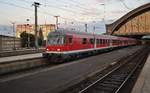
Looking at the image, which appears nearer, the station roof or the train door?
the train door

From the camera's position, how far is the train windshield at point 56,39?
2458 cm

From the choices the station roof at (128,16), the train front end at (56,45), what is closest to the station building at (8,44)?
the train front end at (56,45)

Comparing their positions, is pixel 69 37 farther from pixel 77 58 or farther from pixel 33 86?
pixel 33 86

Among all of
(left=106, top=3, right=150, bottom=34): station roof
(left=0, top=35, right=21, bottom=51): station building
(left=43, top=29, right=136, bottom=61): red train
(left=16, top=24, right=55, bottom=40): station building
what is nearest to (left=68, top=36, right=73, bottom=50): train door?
(left=43, top=29, right=136, bottom=61): red train

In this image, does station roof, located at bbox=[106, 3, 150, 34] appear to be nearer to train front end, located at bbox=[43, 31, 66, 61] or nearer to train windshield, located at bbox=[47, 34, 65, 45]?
train windshield, located at bbox=[47, 34, 65, 45]

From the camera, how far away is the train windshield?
24577mm

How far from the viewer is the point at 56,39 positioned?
982 inches

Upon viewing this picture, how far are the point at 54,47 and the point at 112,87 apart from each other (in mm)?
12074

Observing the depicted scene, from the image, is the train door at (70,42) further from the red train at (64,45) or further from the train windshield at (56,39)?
the train windshield at (56,39)

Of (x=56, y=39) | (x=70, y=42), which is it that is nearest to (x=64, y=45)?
(x=56, y=39)

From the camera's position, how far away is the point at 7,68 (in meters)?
18.8

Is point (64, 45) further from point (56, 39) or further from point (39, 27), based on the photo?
point (39, 27)

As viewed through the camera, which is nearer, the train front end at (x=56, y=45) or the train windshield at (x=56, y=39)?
the train front end at (x=56, y=45)

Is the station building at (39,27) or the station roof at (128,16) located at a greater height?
the station roof at (128,16)
